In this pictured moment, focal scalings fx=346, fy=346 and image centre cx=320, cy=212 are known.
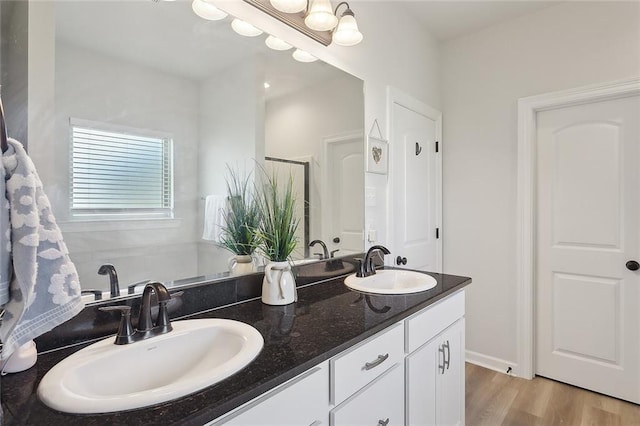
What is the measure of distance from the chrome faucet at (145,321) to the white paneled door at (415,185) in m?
1.63

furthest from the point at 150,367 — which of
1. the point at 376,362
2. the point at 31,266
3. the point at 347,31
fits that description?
the point at 347,31

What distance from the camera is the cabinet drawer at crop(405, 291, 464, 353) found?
1346 millimetres

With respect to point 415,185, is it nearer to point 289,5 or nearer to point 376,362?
point 289,5

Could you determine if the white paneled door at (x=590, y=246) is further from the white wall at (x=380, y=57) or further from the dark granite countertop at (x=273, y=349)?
the dark granite countertop at (x=273, y=349)

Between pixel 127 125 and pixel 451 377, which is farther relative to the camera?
pixel 451 377

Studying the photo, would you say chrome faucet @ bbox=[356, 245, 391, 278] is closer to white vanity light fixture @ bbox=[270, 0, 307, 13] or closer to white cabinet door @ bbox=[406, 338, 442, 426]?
white cabinet door @ bbox=[406, 338, 442, 426]

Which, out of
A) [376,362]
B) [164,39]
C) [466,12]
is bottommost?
[376,362]

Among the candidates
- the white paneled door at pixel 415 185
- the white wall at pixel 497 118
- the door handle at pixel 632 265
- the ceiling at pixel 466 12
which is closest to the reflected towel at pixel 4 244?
the white paneled door at pixel 415 185

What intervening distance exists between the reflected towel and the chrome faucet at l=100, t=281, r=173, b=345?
37 centimetres

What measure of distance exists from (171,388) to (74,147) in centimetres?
73

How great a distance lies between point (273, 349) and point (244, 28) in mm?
1265

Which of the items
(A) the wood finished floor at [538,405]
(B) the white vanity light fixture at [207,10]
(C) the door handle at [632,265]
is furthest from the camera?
(C) the door handle at [632,265]

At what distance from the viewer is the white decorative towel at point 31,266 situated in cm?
59

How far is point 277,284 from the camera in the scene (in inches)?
52.2
